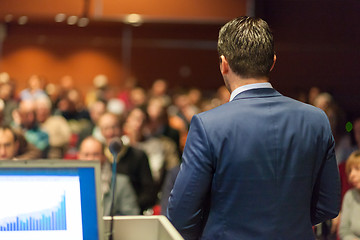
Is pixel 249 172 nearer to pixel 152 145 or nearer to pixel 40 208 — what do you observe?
pixel 40 208

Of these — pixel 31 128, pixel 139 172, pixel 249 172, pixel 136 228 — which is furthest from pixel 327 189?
pixel 31 128

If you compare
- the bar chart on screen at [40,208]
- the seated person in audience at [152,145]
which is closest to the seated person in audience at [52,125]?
the seated person in audience at [152,145]

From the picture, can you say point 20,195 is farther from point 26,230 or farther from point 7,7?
point 7,7

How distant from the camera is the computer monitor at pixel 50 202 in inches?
62.5

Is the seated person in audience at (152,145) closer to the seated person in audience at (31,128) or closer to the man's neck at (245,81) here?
the seated person in audience at (31,128)

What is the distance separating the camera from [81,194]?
159cm

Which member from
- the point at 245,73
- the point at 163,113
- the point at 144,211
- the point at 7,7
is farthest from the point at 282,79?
the point at 245,73

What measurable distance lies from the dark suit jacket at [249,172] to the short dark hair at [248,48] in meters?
0.08

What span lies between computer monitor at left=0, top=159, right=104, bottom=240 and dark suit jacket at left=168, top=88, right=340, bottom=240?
0.32m

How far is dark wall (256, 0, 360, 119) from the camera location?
20.6ft

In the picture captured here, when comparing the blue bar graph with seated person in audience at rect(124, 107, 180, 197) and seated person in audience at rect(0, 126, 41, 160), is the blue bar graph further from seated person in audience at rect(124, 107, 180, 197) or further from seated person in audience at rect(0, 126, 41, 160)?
seated person in audience at rect(124, 107, 180, 197)

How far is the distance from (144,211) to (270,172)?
311 centimetres

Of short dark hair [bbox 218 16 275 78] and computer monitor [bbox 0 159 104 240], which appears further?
short dark hair [bbox 218 16 275 78]

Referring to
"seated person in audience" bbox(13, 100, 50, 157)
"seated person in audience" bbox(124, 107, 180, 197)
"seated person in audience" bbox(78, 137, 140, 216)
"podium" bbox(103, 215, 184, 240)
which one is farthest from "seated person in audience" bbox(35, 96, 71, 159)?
"podium" bbox(103, 215, 184, 240)
